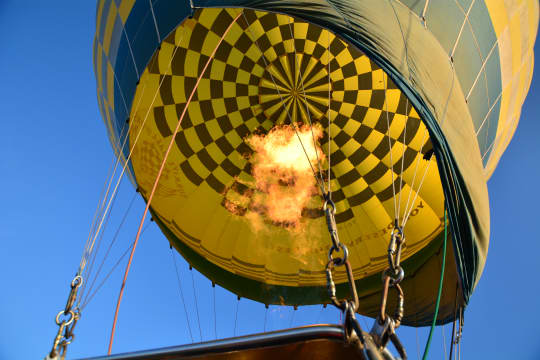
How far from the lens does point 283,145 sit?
17.3ft

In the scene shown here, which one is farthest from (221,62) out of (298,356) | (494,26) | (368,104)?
(298,356)

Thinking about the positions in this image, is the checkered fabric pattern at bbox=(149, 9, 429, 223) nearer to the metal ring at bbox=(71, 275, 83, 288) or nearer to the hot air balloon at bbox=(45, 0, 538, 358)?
the hot air balloon at bbox=(45, 0, 538, 358)

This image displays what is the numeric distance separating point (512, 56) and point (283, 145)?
2.59m

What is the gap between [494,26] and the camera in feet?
12.5

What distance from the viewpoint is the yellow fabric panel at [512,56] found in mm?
3947

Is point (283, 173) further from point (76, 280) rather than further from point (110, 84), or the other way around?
point (76, 280)

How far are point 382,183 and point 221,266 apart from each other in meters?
2.18

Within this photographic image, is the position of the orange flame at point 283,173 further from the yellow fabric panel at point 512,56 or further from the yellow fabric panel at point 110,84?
the yellow fabric panel at point 512,56

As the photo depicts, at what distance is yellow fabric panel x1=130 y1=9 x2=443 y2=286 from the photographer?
4820mm

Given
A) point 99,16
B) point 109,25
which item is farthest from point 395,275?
point 99,16

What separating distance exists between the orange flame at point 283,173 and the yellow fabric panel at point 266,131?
0.35 ft

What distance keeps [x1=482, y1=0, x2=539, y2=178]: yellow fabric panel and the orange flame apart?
1996 mm

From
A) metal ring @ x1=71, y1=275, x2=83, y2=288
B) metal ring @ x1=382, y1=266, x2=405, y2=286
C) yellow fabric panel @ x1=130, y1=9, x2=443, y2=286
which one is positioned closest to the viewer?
metal ring @ x1=382, y1=266, x2=405, y2=286

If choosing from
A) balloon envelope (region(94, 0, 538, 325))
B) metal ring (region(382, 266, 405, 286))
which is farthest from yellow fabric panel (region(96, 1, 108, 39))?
metal ring (region(382, 266, 405, 286))
